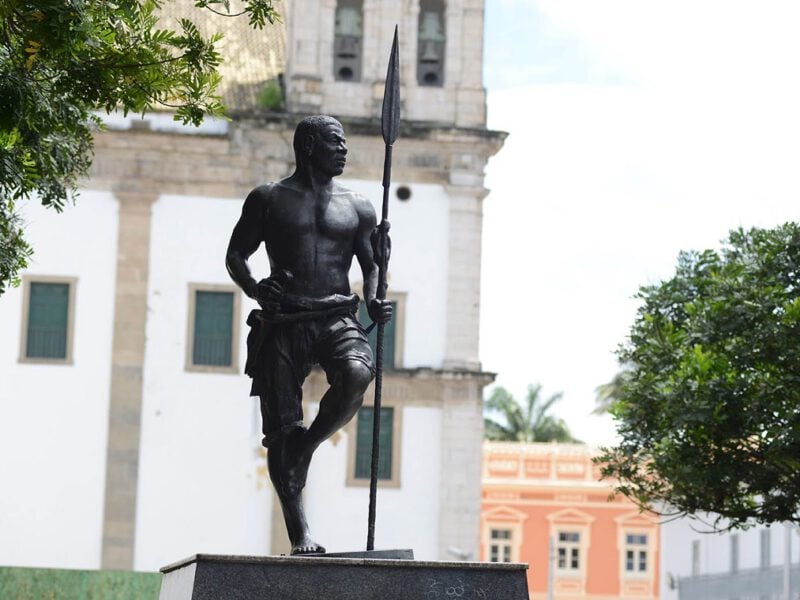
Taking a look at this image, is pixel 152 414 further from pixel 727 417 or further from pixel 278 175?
pixel 727 417

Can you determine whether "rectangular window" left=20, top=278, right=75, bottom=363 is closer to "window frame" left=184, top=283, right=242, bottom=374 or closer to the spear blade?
"window frame" left=184, top=283, right=242, bottom=374

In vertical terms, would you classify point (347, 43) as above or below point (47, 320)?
above

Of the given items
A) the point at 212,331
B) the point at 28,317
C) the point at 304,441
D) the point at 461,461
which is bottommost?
the point at 304,441

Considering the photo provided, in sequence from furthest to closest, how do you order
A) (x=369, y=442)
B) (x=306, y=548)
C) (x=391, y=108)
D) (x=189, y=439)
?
(x=369, y=442) → (x=189, y=439) → (x=391, y=108) → (x=306, y=548)

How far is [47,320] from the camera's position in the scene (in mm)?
31297

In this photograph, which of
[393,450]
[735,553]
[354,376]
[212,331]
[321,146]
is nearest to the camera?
[354,376]

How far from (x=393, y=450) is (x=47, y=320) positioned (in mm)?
6042

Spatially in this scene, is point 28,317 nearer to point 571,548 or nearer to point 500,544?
point 500,544

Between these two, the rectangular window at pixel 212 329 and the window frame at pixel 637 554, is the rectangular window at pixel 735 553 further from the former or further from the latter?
the rectangular window at pixel 212 329

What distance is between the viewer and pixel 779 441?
17.7 metres

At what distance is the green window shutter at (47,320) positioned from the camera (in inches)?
1229

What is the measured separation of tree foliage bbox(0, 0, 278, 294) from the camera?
929cm

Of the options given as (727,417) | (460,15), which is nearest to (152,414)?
(460,15)

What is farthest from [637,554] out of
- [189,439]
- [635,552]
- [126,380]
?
[126,380]
